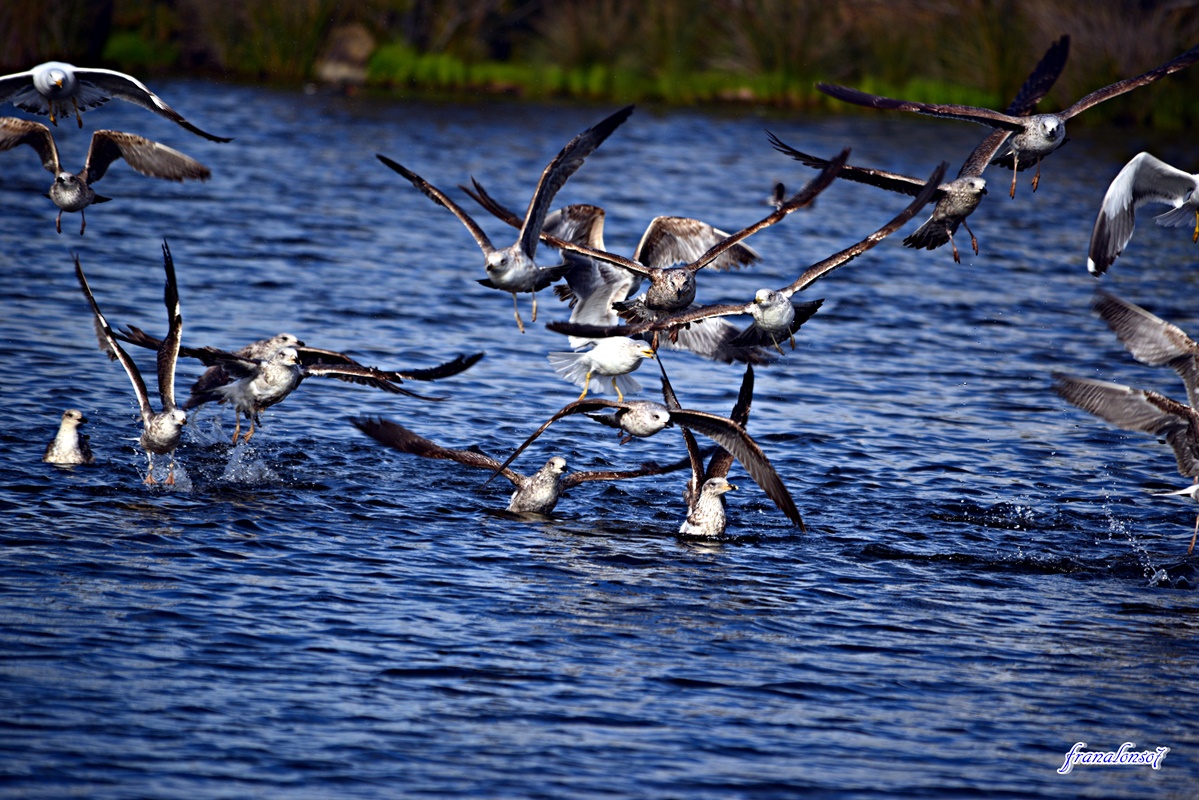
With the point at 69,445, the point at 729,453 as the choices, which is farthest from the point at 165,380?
the point at 729,453

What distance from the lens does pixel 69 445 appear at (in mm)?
11500

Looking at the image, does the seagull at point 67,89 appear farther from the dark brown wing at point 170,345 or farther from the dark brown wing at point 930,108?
the dark brown wing at point 930,108

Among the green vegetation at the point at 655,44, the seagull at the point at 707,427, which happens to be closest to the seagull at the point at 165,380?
the seagull at the point at 707,427

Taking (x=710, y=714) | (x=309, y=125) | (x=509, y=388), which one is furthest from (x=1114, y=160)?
(x=710, y=714)

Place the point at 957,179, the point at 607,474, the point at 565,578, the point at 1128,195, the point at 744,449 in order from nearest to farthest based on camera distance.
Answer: the point at 565,578, the point at 744,449, the point at 957,179, the point at 607,474, the point at 1128,195

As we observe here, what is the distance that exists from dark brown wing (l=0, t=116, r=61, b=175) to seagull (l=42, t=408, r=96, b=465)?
2.23 m

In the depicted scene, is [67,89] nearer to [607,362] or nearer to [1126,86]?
[607,362]

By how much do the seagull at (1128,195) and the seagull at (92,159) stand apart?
23.7 feet

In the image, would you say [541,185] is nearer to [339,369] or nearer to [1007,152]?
[339,369]

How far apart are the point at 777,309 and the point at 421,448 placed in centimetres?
292

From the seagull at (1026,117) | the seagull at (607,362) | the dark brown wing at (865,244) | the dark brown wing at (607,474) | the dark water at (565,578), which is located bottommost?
the dark water at (565,578)

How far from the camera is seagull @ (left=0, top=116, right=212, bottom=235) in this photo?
1224cm

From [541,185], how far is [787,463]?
405 cm

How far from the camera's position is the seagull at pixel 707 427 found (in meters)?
10.4
